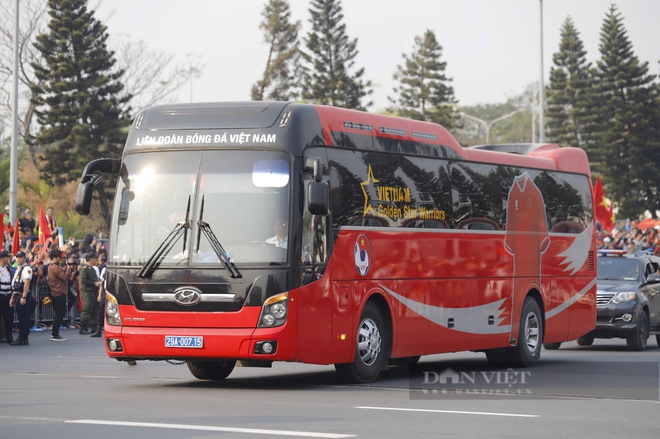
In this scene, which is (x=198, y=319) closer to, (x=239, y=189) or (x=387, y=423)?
(x=239, y=189)

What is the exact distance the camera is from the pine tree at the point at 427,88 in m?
77.2

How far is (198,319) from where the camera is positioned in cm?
1323

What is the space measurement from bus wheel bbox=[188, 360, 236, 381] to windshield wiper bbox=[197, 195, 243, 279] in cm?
217

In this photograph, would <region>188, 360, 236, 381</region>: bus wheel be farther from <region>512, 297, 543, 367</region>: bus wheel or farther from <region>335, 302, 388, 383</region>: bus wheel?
<region>512, 297, 543, 367</region>: bus wheel

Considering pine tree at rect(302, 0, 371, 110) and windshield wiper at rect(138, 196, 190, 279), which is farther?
pine tree at rect(302, 0, 371, 110)

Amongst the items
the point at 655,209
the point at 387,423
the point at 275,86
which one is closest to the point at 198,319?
the point at 387,423

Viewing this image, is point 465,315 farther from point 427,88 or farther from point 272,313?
point 427,88

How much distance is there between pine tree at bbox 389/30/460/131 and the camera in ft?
253

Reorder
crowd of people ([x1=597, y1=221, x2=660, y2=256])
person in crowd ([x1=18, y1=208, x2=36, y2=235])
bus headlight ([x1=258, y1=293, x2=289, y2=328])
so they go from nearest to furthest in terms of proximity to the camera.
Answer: bus headlight ([x1=258, y1=293, x2=289, y2=328]), person in crowd ([x1=18, y1=208, x2=36, y2=235]), crowd of people ([x1=597, y1=221, x2=660, y2=256])

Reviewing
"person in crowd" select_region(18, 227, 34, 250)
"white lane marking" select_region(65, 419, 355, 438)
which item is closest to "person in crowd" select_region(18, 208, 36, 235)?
"person in crowd" select_region(18, 227, 34, 250)

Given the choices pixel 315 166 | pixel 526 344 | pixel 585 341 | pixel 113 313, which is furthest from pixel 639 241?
pixel 113 313

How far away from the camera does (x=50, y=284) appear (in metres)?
24.9

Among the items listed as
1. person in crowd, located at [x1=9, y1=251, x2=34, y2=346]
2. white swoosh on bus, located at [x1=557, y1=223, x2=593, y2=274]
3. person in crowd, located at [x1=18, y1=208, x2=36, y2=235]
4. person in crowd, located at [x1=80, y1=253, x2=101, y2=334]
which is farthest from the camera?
person in crowd, located at [x1=18, y1=208, x2=36, y2=235]

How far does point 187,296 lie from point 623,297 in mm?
11528
